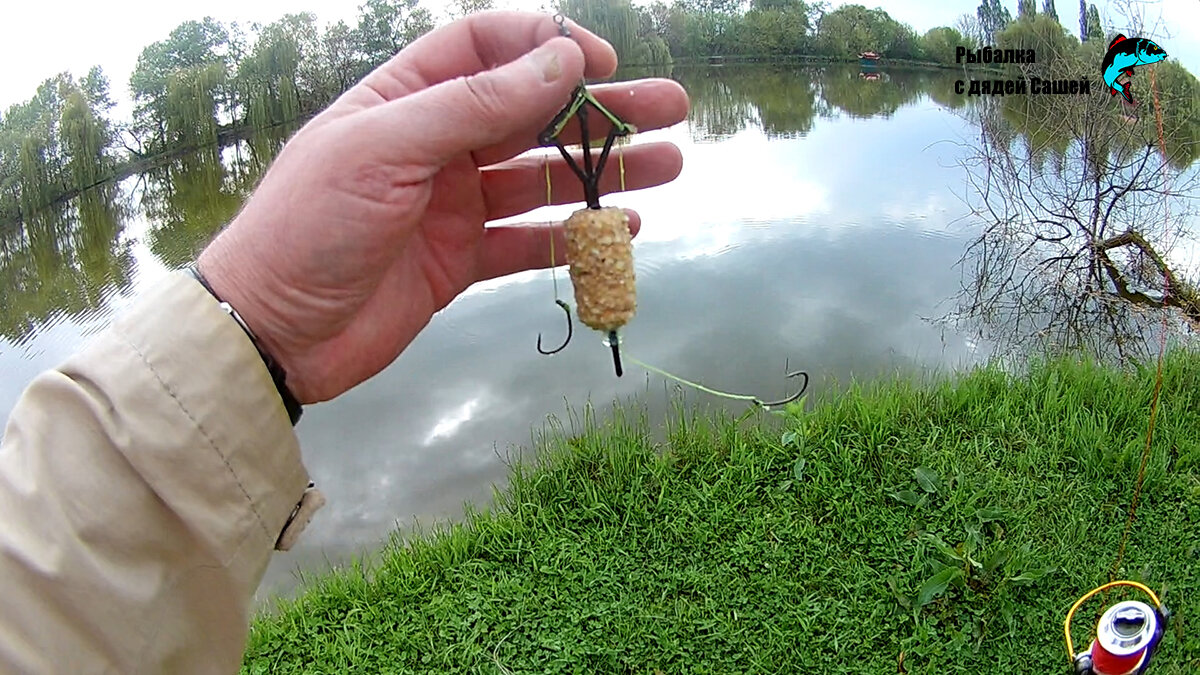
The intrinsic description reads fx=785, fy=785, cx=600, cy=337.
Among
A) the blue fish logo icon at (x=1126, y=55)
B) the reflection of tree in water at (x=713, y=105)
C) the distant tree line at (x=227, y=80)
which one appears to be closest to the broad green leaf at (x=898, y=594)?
the blue fish logo icon at (x=1126, y=55)

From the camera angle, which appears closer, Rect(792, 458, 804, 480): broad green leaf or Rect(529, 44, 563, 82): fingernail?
Rect(529, 44, 563, 82): fingernail

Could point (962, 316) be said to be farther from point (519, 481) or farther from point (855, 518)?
point (519, 481)

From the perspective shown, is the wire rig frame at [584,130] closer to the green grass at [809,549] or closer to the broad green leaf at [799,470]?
the green grass at [809,549]

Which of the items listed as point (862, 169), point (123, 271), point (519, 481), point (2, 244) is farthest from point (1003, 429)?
point (2, 244)

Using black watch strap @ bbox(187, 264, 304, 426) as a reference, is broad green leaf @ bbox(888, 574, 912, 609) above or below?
below

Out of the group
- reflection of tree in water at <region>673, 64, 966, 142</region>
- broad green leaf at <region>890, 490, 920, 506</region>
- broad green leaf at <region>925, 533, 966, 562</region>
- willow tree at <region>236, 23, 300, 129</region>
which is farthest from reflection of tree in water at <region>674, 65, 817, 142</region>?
broad green leaf at <region>925, 533, 966, 562</region>

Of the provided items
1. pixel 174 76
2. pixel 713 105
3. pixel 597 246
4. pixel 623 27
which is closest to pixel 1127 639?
pixel 597 246

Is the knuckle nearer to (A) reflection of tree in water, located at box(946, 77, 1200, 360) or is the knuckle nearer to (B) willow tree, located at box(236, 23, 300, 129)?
(A) reflection of tree in water, located at box(946, 77, 1200, 360)
